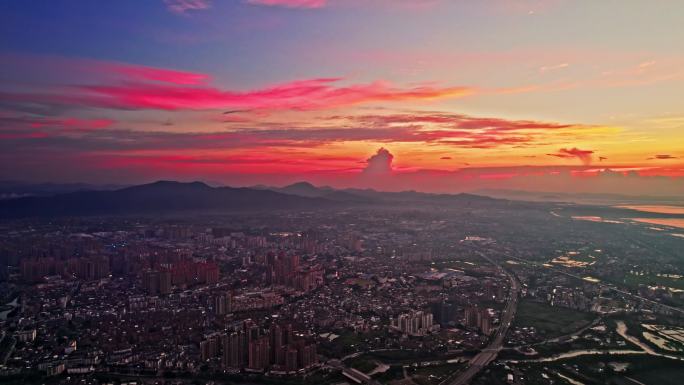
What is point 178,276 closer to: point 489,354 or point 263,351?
point 263,351

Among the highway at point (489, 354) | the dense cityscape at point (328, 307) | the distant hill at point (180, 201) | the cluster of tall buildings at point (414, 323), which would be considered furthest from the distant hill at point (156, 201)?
the highway at point (489, 354)

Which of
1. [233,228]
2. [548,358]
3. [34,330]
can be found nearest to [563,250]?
[548,358]

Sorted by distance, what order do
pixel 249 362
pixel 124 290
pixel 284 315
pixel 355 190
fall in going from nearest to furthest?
pixel 249 362, pixel 284 315, pixel 124 290, pixel 355 190

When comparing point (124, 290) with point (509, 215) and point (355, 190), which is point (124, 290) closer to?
point (509, 215)

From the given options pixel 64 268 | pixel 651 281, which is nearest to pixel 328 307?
pixel 64 268

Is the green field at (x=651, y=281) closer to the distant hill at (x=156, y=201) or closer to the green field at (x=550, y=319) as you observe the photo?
the green field at (x=550, y=319)

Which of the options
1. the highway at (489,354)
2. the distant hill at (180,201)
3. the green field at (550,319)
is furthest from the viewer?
the distant hill at (180,201)
